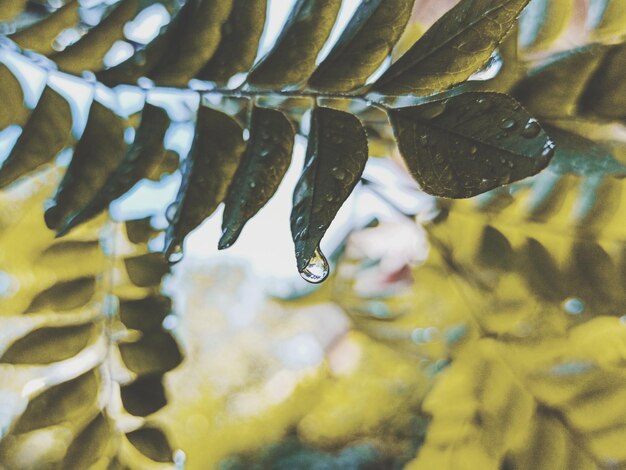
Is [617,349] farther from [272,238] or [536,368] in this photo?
[272,238]

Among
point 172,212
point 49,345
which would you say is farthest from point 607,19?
point 49,345

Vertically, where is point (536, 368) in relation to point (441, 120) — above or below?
below

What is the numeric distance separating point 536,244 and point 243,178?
0.22 m

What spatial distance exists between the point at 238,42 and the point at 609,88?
22cm

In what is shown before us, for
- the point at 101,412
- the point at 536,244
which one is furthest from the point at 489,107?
the point at 101,412

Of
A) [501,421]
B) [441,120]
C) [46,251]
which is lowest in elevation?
[501,421]

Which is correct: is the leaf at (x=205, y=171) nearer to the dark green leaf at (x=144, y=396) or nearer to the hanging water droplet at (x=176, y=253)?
the hanging water droplet at (x=176, y=253)

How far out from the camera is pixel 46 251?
1.40 feet

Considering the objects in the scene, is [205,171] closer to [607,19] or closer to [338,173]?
[338,173]

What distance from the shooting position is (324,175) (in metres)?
0.27

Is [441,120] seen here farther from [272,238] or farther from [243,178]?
[272,238]

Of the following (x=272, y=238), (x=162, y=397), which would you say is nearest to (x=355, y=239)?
(x=272, y=238)

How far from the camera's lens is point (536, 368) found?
431 mm

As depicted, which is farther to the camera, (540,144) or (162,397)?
(162,397)
